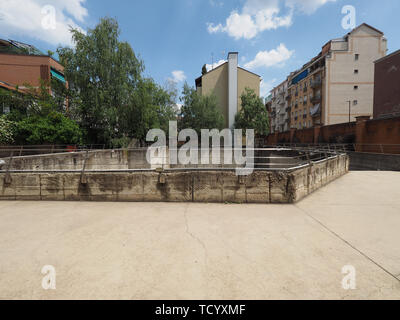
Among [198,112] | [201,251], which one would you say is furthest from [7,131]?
[198,112]

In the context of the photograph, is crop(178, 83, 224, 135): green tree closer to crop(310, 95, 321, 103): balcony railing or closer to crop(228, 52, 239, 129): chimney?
crop(228, 52, 239, 129): chimney

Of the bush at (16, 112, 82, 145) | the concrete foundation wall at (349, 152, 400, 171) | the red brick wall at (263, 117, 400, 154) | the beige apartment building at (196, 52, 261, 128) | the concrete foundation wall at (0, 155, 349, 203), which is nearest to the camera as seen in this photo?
the concrete foundation wall at (0, 155, 349, 203)

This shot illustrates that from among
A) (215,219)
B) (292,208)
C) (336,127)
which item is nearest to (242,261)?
(215,219)

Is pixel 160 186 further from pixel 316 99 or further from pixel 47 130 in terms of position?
pixel 316 99

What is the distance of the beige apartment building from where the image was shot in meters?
34.8

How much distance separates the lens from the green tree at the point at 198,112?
98.7 ft

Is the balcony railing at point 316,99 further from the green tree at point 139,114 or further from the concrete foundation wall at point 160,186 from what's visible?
the concrete foundation wall at point 160,186

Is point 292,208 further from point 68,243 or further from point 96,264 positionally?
point 68,243

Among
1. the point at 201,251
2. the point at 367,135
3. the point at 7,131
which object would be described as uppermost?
the point at 7,131

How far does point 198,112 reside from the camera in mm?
30219

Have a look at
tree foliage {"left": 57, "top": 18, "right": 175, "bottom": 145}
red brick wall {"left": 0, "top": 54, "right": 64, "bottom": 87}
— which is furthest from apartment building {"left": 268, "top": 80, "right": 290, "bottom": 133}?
red brick wall {"left": 0, "top": 54, "right": 64, "bottom": 87}

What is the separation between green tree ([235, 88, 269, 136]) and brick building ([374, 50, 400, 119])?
14748 mm

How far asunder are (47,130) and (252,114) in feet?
93.4

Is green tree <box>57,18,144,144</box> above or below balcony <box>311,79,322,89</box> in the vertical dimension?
below
